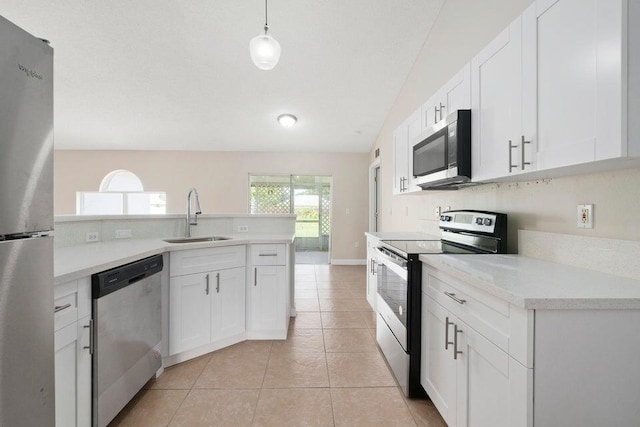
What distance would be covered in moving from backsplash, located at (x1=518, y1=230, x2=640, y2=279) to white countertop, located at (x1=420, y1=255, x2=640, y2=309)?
0.04 metres

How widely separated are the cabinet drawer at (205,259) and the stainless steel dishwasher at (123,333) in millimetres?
156

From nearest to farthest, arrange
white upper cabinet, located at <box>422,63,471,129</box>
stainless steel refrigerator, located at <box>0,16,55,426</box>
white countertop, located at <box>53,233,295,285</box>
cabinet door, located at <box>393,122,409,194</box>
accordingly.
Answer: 1. stainless steel refrigerator, located at <box>0,16,55,426</box>
2. white countertop, located at <box>53,233,295,285</box>
3. white upper cabinet, located at <box>422,63,471,129</box>
4. cabinet door, located at <box>393,122,409,194</box>

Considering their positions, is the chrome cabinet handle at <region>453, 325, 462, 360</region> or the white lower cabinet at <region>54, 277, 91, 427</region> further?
the chrome cabinet handle at <region>453, 325, 462, 360</region>

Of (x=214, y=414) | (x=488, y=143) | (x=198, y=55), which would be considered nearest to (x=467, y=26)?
(x=488, y=143)

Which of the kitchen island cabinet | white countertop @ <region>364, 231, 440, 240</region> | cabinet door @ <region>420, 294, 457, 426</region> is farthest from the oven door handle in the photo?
the kitchen island cabinet

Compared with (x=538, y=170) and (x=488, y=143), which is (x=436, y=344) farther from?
(x=488, y=143)

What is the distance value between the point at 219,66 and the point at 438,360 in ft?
13.0

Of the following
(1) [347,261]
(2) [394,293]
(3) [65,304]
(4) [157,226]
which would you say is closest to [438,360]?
(2) [394,293]

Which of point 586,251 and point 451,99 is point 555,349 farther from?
point 451,99

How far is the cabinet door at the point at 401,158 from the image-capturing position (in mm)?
3006

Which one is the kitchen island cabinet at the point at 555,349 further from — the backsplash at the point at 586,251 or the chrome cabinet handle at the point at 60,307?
the chrome cabinet handle at the point at 60,307

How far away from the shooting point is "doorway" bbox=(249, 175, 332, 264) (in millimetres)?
6445

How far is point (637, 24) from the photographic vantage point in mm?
914

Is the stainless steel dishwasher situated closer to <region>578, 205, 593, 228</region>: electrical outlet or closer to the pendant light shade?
the pendant light shade
